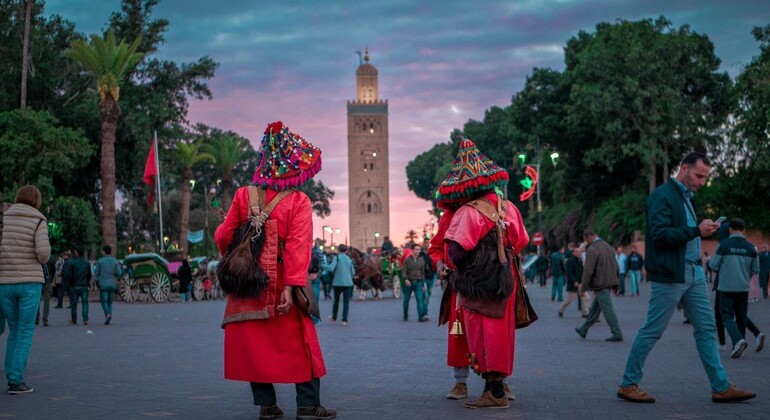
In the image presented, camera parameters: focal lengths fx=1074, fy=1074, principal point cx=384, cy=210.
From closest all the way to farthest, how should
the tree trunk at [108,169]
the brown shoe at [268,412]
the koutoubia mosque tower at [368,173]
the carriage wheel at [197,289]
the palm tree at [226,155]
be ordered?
the brown shoe at [268,412] < the carriage wheel at [197,289] < the tree trunk at [108,169] < the palm tree at [226,155] < the koutoubia mosque tower at [368,173]

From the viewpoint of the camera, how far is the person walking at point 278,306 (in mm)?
7020

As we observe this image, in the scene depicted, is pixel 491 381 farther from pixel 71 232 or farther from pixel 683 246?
pixel 71 232

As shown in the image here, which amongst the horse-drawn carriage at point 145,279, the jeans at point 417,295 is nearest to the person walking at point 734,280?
the jeans at point 417,295

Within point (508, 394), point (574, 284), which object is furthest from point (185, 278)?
point (508, 394)

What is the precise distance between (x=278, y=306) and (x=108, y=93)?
33.6m

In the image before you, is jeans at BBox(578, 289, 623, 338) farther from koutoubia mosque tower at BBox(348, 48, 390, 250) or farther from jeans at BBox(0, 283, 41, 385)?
A: koutoubia mosque tower at BBox(348, 48, 390, 250)

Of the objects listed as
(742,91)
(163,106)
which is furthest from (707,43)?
(163,106)

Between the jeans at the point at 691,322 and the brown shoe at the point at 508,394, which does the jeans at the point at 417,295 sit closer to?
the brown shoe at the point at 508,394

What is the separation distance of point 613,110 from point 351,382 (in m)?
42.5

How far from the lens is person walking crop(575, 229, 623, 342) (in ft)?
52.1

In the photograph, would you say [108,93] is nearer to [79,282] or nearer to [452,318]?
[79,282]

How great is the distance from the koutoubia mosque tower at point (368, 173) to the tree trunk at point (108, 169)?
5006 inches

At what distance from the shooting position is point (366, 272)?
113 feet

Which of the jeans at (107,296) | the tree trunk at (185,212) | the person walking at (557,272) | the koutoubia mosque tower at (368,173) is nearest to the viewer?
the jeans at (107,296)
